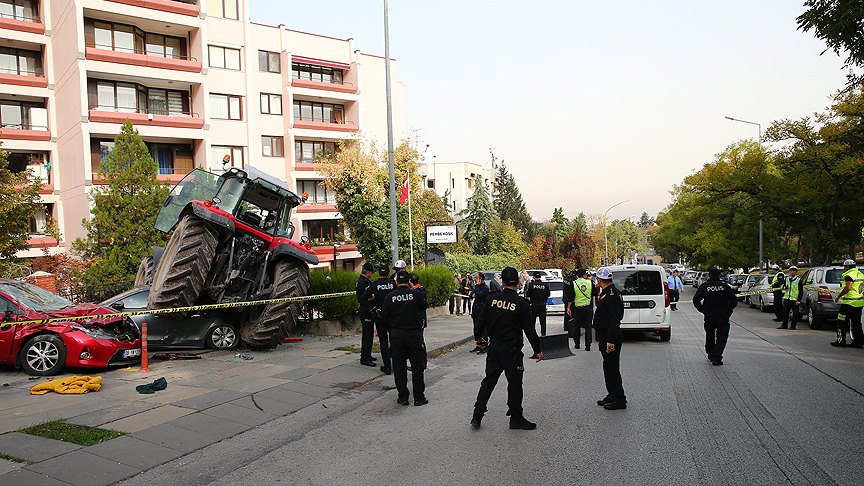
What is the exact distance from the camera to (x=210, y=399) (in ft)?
28.3

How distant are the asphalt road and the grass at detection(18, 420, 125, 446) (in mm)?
1111

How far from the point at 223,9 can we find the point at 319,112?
8649 mm

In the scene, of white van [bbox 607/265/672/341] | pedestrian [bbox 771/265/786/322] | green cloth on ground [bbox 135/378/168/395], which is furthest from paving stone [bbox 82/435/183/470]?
pedestrian [bbox 771/265/786/322]

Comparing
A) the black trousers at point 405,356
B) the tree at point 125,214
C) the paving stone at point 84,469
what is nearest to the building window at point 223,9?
the tree at point 125,214

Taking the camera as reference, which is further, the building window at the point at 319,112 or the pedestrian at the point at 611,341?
the building window at the point at 319,112

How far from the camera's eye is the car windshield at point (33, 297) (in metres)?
10.2

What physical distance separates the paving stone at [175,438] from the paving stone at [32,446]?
72 cm

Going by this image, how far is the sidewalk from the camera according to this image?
6.00 meters

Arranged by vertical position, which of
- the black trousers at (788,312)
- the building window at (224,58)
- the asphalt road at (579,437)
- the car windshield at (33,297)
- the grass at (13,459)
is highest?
the building window at (224,58)

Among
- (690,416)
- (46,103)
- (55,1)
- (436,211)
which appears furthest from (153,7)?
(690,416)

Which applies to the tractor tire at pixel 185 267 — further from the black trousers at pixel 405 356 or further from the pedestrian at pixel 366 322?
the black trousers at pixel 405 356

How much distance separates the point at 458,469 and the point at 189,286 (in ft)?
24.2

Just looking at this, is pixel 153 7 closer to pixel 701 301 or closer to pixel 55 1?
pixel 55 1

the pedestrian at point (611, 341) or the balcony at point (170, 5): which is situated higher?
the balcony at point (170, 5)
